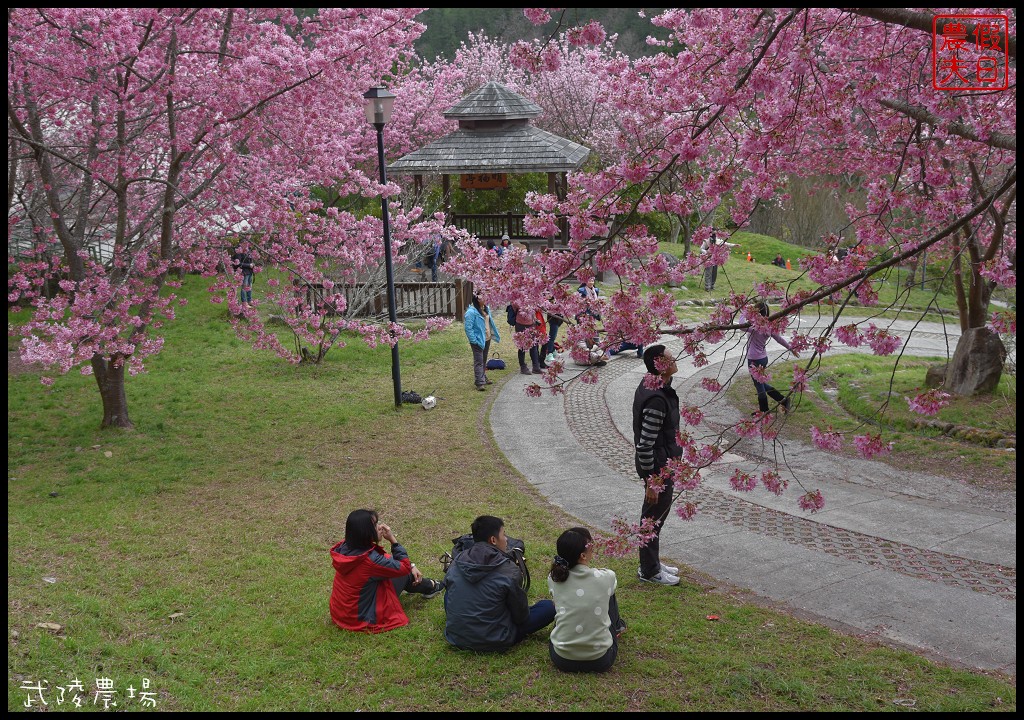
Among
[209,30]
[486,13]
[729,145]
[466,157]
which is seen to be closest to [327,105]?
[209,30]

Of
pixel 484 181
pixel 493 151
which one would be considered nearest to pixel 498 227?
pixel 484 181

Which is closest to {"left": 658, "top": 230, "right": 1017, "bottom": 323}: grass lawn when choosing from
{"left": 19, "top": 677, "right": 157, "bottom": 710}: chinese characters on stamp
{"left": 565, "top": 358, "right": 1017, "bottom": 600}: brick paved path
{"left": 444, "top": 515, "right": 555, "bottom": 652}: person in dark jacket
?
{"left": 565, "top": 358, "right": 1017, "bottom": 600}: brick paved path

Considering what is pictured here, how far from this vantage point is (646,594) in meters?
6.77

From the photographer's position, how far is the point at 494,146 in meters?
24.0

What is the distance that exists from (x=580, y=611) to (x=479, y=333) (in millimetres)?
8586

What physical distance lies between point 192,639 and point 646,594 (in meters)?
3.45

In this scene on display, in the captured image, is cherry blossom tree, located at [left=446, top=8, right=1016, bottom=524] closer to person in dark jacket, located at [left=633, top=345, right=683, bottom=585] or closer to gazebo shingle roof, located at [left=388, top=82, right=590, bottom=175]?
person in dark jacket, located at [left=633, top=345, right=683, bottom=585]

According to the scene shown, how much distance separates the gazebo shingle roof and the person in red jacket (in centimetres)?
1789

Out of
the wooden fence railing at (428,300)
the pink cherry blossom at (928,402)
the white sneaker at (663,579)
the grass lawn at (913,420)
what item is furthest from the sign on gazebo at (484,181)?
the pink cherry blossom at (928,402)

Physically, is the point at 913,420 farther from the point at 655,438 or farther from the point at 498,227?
the point at 498,227

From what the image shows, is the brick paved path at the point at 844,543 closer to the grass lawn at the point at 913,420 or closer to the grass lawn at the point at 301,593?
the grass lawn at the point at 913,420

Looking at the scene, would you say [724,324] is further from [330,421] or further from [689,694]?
[330,421]

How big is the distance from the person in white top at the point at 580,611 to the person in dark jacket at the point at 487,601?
320mm

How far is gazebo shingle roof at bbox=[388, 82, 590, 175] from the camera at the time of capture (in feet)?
76.0
